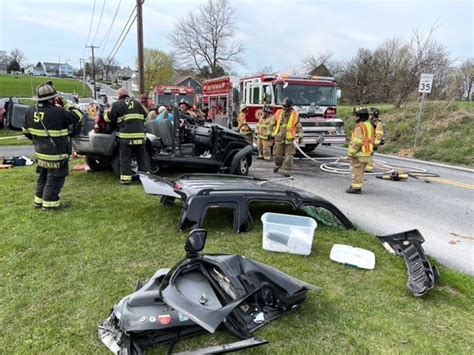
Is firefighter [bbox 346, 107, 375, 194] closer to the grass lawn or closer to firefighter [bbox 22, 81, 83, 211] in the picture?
the grass lawn

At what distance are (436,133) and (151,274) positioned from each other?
15167 millimetres

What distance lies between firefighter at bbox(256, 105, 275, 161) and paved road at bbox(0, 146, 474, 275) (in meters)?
→ 1.40

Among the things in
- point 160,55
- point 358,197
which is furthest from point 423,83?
point 160,55

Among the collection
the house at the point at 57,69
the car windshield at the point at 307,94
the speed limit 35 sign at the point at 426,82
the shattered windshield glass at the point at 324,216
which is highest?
the house at the point at 57,69

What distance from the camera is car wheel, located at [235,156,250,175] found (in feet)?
26.7

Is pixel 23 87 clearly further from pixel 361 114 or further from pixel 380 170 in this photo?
pixel 361 114

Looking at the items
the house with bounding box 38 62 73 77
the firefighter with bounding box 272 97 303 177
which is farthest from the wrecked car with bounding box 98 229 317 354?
the house with bounding box 38 62 73 77

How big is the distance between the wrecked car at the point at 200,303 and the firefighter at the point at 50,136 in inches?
123

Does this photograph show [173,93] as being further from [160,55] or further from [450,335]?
[160,55]

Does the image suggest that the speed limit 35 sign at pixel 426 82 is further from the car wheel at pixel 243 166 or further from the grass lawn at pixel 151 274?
the grass lawn at pixel 151 274

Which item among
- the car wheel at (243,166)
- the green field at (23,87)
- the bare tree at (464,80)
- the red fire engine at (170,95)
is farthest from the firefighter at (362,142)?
the green field at (23,87)

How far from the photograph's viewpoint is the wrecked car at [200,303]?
2.38 m

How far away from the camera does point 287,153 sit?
9.08 m

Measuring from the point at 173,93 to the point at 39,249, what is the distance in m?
23.4
